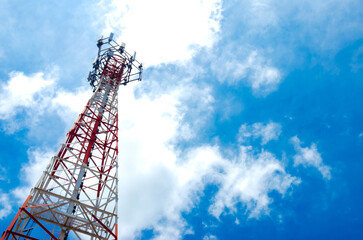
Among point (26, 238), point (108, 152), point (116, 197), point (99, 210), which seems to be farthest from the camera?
point (108, 152)

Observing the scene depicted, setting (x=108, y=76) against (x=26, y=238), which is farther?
(x=108, y=76)

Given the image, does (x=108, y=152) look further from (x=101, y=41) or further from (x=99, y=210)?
(x=101, y=41)

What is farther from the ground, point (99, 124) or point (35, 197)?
point (99, 124)

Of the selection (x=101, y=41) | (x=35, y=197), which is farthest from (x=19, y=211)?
(x=101, y=41)

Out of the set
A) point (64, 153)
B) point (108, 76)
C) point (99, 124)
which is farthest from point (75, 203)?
point (108, 76)

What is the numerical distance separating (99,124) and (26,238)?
1177 cm

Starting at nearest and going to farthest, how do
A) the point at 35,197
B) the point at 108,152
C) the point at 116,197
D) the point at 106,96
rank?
1. the point at 35,197
2. the point at 116,197
3. the point at 108,152
4. the point at 106,96

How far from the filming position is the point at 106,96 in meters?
27.6

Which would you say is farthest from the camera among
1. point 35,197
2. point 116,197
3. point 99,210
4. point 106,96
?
point 106,96

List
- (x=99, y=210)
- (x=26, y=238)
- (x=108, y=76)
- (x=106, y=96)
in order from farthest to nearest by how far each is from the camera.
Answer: (x=108, y=76) < (x=106, y=96) < (x=99, y=210) < (x=26, y=238)

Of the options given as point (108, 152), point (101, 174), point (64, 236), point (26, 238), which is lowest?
point (26, 238)

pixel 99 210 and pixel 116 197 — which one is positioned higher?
pixel 116 197

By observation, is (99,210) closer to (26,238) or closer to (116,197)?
(116,197)

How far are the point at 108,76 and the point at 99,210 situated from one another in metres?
19.1
